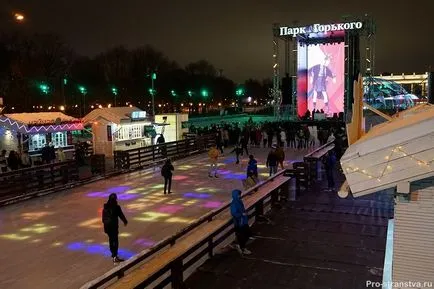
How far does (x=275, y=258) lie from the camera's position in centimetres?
811

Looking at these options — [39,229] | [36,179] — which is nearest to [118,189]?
[36,179]

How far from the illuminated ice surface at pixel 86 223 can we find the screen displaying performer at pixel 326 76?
2705 centimetres

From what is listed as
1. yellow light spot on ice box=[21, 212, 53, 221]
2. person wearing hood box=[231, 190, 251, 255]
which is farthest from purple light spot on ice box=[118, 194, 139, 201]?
person wearing hood box=[231, 190, 251, 255]

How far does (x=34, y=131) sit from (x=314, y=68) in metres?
29.8

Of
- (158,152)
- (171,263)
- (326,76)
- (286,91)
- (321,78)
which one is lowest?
(171,263)

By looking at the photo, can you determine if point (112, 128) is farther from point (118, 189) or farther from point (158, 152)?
point (118, 189)

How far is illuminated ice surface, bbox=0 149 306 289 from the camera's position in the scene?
8.44 m

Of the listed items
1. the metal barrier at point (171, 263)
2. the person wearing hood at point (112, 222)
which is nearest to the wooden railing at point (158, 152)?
the metal barrier at point (171, 263)

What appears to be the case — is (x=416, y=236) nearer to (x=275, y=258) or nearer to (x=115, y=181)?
(x=275, y=258)

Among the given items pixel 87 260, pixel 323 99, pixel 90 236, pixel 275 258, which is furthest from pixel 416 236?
pixel 323 99

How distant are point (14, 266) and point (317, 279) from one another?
18.7 ft

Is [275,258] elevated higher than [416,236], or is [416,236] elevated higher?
[416,236]

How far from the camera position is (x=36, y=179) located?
15.5 metres

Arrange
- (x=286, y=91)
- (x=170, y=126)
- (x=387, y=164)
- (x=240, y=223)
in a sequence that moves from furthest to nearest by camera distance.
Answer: (x=286, y=91) → (x=170, y=126) → (x=240, y=223) → (x=387, y=164)
